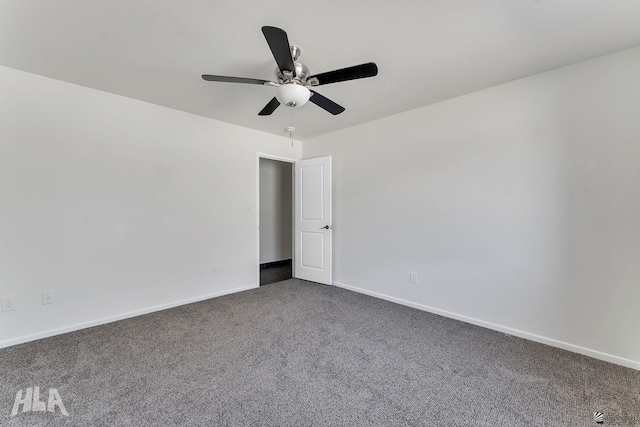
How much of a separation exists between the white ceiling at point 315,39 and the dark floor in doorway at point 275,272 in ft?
10.1

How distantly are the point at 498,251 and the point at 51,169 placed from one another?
4471 mm

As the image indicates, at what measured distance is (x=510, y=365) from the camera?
Answer: 6.68 feet

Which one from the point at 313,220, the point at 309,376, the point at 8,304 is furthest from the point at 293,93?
the point at 8,304

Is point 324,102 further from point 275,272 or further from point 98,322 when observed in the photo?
point 275,272

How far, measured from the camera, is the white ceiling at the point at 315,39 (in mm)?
1639

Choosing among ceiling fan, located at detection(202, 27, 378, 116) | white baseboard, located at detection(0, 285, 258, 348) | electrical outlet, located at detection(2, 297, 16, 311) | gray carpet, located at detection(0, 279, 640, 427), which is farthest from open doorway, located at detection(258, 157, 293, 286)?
ceiling fan, located at detection(202, 27, 378, 116)

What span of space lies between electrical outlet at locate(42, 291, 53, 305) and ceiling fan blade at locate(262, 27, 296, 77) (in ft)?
9.84

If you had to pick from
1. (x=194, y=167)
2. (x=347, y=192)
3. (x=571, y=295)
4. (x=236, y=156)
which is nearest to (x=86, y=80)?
(x=194, y=167)

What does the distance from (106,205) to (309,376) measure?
2.73 m

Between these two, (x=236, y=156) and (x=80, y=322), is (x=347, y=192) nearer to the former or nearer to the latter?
(x=236, y=156)

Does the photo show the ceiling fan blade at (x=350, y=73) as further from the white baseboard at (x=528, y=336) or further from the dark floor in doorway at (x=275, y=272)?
the dark floor in doorway at (x=275, y=272)

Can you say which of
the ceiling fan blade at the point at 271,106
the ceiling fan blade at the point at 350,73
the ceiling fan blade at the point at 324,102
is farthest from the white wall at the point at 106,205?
the ceiling fan blade at the point at 350,73

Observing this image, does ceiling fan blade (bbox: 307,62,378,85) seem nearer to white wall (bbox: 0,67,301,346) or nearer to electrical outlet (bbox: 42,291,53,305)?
white wall (bbox: 0,67,301,346)

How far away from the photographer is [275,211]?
18.9ft
